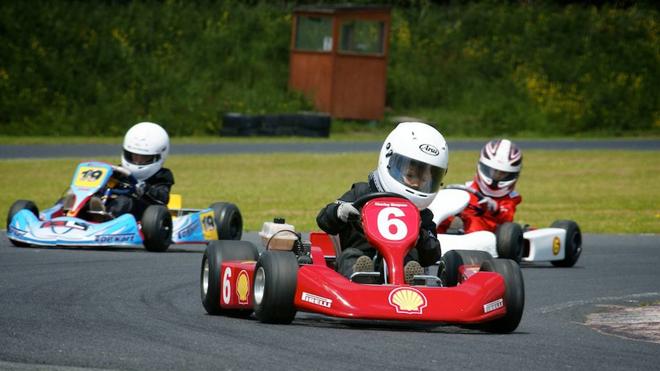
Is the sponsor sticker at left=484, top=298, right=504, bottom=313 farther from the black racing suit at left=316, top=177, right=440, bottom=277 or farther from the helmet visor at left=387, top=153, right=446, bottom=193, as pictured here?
the helmet visor at left=387, top=153, right=446, bottom=193

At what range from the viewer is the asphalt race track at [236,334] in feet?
17.7

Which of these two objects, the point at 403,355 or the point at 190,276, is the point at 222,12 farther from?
the point at 403,355

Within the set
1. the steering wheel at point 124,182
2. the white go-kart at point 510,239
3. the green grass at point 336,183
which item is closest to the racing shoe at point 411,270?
the white go-kart at point 510,239

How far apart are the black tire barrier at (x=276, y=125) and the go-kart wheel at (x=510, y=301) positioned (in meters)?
19.7

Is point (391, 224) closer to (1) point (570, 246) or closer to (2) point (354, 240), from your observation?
(2) point (354, 240)

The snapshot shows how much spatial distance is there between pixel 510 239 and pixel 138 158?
347cm

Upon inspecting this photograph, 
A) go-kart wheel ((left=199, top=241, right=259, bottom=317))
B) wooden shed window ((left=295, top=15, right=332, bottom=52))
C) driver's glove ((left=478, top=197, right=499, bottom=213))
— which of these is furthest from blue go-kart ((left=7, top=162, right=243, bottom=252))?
wooden shed window ((left=295, top=15, right=332, bottom=52))

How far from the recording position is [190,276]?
936cm

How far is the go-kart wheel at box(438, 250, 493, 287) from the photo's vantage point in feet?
24.4

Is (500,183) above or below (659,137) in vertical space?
above

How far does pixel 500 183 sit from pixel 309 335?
18.6ft

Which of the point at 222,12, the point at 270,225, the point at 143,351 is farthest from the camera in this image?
the point at 222,12

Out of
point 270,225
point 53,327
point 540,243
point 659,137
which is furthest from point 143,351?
point 659,137

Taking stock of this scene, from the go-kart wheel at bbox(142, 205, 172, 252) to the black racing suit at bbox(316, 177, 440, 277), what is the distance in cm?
395
